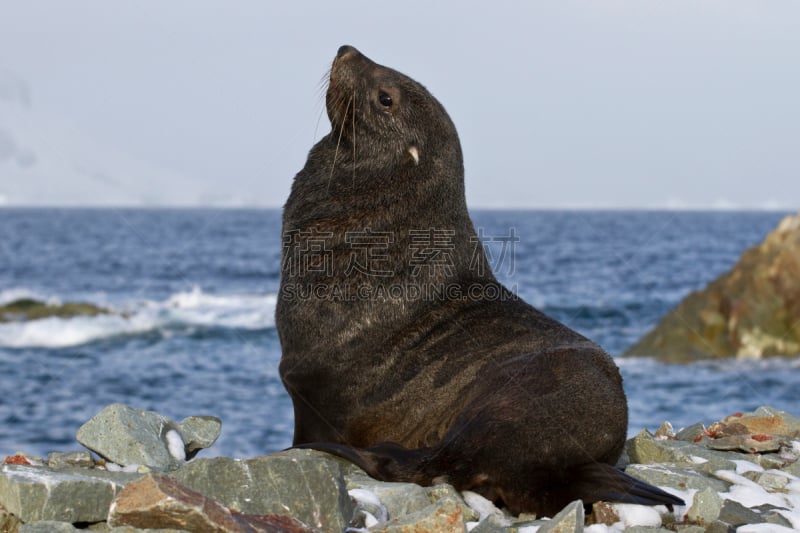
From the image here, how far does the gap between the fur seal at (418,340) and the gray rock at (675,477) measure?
0.74 feet

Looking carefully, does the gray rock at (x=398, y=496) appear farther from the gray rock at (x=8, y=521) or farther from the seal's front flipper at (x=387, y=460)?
the gray rock at (x=8, y=521)

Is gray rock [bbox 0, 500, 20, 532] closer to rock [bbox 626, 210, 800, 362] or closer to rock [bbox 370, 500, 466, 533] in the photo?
rock [bbox 370, 500, 466, 533]

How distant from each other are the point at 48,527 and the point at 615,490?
9.44 feet

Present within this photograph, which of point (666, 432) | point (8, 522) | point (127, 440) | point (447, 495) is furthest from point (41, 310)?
point (447, 495)

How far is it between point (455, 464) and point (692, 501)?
4.56 ft

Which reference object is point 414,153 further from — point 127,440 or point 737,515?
point 737,515

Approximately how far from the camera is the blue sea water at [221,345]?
1552 cm

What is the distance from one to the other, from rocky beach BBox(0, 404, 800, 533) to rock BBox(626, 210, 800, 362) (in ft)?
45.3

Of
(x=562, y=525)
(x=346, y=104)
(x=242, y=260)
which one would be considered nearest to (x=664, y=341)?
(x=346, y=104)

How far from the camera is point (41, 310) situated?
28.8 m

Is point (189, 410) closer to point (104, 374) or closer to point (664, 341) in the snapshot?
point (104, 374)

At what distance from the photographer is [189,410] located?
1573 cm

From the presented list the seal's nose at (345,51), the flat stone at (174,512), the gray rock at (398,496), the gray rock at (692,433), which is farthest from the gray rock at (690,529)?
the seal's nose at (345,51)

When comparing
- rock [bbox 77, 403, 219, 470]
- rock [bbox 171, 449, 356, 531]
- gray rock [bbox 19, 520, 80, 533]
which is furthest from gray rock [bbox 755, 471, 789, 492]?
gray rock [bbox 19, 520, 80, 533]
